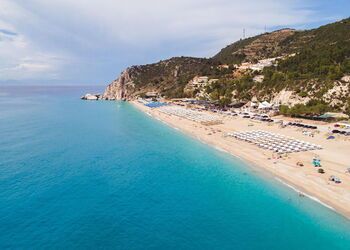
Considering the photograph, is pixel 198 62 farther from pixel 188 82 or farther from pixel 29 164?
pixel 29 164

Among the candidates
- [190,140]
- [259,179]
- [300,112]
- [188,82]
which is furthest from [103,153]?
[188,82]

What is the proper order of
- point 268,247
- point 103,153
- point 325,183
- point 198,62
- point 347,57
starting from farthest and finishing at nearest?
1. point 198,62
2. point 347,57
3. point 103,153
4. point 325,183
5. point 268,247

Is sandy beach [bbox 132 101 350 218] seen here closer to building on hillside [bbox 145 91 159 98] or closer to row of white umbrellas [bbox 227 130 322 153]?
row of white umbrellas [bbox 227 130 322 153]

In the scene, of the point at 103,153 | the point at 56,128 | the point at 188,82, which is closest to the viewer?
the point at 103,153

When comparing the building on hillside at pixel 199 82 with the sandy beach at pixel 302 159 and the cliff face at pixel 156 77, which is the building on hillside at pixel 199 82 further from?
the sandy beach at pixel 302 159

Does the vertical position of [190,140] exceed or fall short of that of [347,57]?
it falls short

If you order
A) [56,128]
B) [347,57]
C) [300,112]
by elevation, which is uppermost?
[347,57]

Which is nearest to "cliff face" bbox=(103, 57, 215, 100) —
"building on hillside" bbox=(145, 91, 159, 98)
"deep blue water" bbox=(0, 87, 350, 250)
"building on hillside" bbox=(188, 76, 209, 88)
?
"building on hillside" bbox=(145, 91, 159, 98)

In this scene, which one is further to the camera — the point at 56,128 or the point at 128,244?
the point at 56,128
